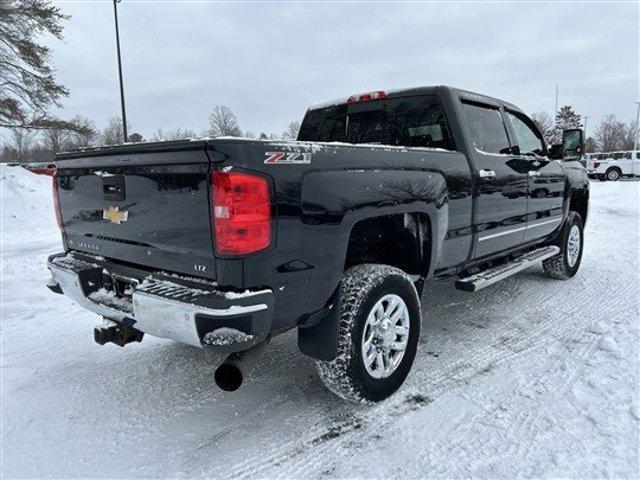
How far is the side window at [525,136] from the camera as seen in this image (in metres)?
4.85

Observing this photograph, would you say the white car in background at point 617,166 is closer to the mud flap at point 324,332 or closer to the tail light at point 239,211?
the mud flap at point 324,332

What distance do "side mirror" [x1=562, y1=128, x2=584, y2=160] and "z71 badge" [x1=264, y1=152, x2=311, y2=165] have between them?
13.4 feet

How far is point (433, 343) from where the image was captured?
12.9ft

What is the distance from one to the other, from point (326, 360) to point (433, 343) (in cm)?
153

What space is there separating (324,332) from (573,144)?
4161 mm

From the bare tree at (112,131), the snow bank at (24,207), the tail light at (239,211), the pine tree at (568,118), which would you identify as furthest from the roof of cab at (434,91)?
the pine tree at (568,118)

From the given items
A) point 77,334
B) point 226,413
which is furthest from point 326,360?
point 77,334

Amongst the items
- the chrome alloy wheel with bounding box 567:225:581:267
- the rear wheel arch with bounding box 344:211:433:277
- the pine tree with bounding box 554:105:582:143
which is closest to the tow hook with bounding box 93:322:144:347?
the rear wheel arch with bounding box 344:211:433:277

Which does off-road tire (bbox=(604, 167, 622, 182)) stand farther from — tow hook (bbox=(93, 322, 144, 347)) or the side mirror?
tow hook (bbox=(93, 322, 144, 347))

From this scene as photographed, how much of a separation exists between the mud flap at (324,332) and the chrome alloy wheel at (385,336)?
9.1 inches

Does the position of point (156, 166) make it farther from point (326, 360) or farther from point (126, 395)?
point (126, 395)

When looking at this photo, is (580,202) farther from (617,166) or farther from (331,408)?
(617,166)

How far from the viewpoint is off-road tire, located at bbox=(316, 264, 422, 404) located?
2.71 m

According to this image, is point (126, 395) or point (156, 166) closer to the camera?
point (156, 166)
